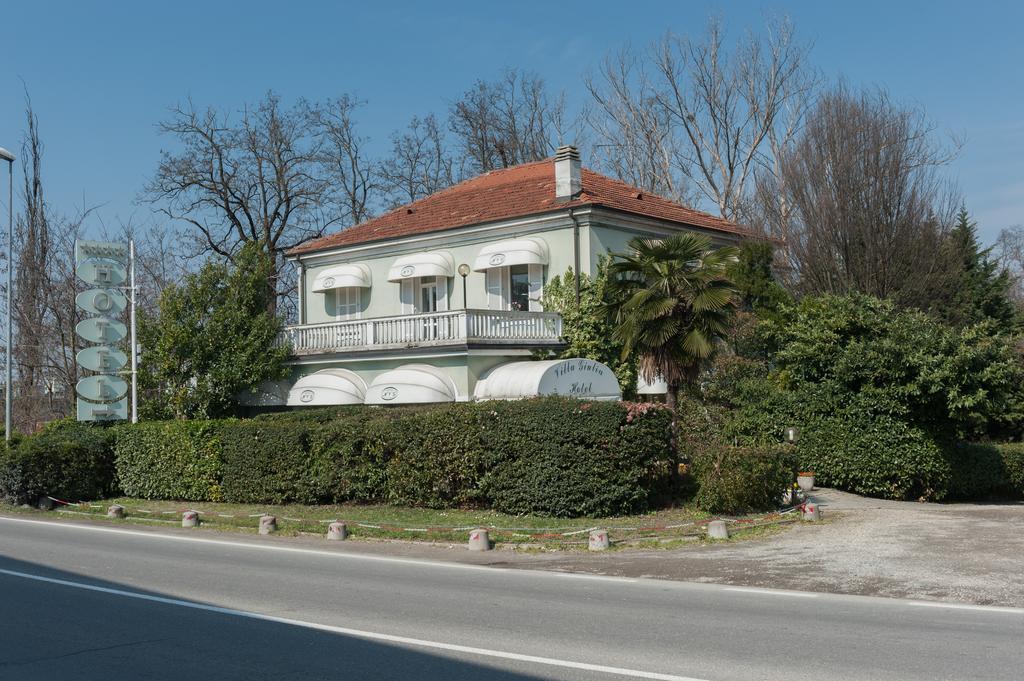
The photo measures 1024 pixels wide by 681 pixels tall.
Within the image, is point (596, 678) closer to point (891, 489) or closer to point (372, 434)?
point (372, 434)

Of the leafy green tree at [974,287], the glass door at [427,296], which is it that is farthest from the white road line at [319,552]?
the leafy green tree at [974,287]

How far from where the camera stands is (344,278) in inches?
1364

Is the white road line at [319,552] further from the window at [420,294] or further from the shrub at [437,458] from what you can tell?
the window at [420,294]

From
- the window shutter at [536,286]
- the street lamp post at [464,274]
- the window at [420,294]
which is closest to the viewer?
the street lamp post at [464,274]

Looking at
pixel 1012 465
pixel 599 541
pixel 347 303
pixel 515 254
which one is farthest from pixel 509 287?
pixel 599 541

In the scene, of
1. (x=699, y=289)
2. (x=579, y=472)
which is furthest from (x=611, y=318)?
(x=579, y=472)

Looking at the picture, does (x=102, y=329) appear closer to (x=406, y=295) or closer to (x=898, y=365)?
(x=406, y=295)

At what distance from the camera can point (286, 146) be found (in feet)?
163

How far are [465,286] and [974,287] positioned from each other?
20.1 metres

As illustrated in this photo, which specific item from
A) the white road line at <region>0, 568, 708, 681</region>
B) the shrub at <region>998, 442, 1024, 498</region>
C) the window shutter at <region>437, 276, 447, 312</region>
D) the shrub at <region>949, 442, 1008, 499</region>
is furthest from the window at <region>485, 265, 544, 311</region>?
the white road line at <region>0, 568, 708, 681</region>

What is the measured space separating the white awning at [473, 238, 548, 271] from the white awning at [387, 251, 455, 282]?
1.73 m

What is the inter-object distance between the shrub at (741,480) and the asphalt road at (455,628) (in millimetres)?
6282

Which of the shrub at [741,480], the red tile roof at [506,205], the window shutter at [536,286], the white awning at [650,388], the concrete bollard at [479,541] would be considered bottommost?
the concrete bollard at [479,541]

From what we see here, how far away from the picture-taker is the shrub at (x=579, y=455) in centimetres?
1848
